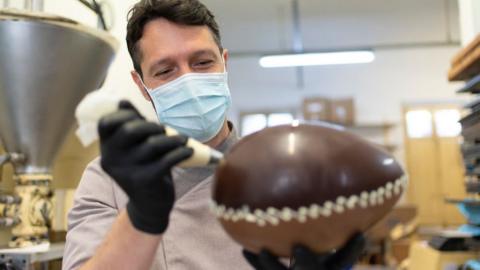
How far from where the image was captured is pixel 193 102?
904 millimetres

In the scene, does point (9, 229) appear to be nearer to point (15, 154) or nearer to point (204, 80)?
point (15, 154)

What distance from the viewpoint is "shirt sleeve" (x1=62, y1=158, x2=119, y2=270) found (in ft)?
2.76

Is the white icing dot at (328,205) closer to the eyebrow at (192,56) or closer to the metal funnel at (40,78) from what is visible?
the eyebrow at (192,56)

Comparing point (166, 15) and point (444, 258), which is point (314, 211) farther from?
point (444, 258)

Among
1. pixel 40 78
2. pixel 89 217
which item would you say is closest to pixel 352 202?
pixel 89 217

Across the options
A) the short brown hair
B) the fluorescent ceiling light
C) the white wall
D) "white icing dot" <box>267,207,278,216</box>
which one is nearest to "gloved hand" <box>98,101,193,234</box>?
"white icing dot" <box>267,207,278,216</box>

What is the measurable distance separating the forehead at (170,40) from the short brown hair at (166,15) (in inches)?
0.5

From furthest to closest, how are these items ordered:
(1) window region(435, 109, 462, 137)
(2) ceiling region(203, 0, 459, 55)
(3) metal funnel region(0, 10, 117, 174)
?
(1) window region(435, 109, 462, 137)
(2) ceiling region(203, 0, 459, 55)
(3) metal funnel region(0, 10, 117, 174)

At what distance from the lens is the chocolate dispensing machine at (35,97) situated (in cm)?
137

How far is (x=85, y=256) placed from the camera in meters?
0.83

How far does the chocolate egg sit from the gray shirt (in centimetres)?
38

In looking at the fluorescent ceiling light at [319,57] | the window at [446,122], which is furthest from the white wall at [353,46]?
the fluorescent ceiling light at [319,57]

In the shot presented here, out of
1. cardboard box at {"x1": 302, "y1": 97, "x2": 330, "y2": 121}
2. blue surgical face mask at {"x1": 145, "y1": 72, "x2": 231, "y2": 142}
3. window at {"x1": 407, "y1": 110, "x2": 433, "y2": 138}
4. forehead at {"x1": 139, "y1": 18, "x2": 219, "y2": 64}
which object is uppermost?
forehead at {"x1": 139, "y1": 18, "x2": 219, "y2": 64}

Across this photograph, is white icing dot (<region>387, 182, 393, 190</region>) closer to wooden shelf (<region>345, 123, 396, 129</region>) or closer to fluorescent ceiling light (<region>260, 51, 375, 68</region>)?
fluorescent ceiling light (<region>260, 51, 375, 68</region>)
